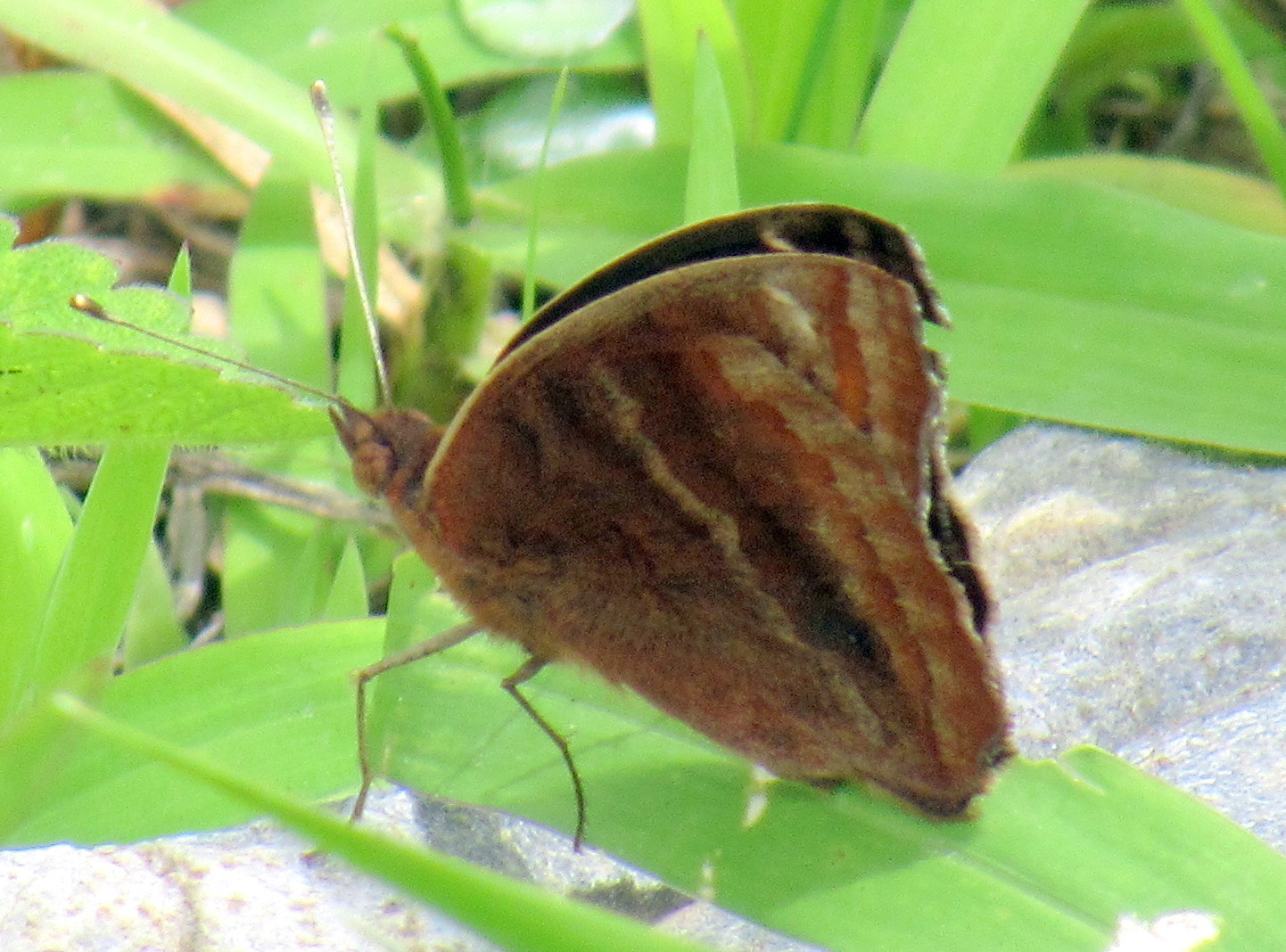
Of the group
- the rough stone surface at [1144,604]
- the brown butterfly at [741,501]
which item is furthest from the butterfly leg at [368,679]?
the rough stone surface at [1144,604]

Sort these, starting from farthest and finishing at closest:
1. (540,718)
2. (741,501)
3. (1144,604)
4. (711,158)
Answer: (711,158), (1144,604), (540,718), (741,501)

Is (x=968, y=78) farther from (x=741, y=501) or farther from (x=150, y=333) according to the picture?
(x=150, y=333)

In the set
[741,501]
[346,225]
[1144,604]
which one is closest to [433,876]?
[741,501]

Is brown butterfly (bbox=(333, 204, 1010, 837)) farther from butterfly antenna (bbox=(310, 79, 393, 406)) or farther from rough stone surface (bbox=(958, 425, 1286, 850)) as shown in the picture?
rough stone surface (bbox=(958, 425, 1286, 850))

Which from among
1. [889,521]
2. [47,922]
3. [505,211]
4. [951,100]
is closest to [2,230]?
[47,922]

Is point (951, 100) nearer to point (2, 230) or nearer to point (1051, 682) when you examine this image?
point (1051, 682)

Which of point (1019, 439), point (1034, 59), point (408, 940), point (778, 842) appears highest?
point (1034, 59)
